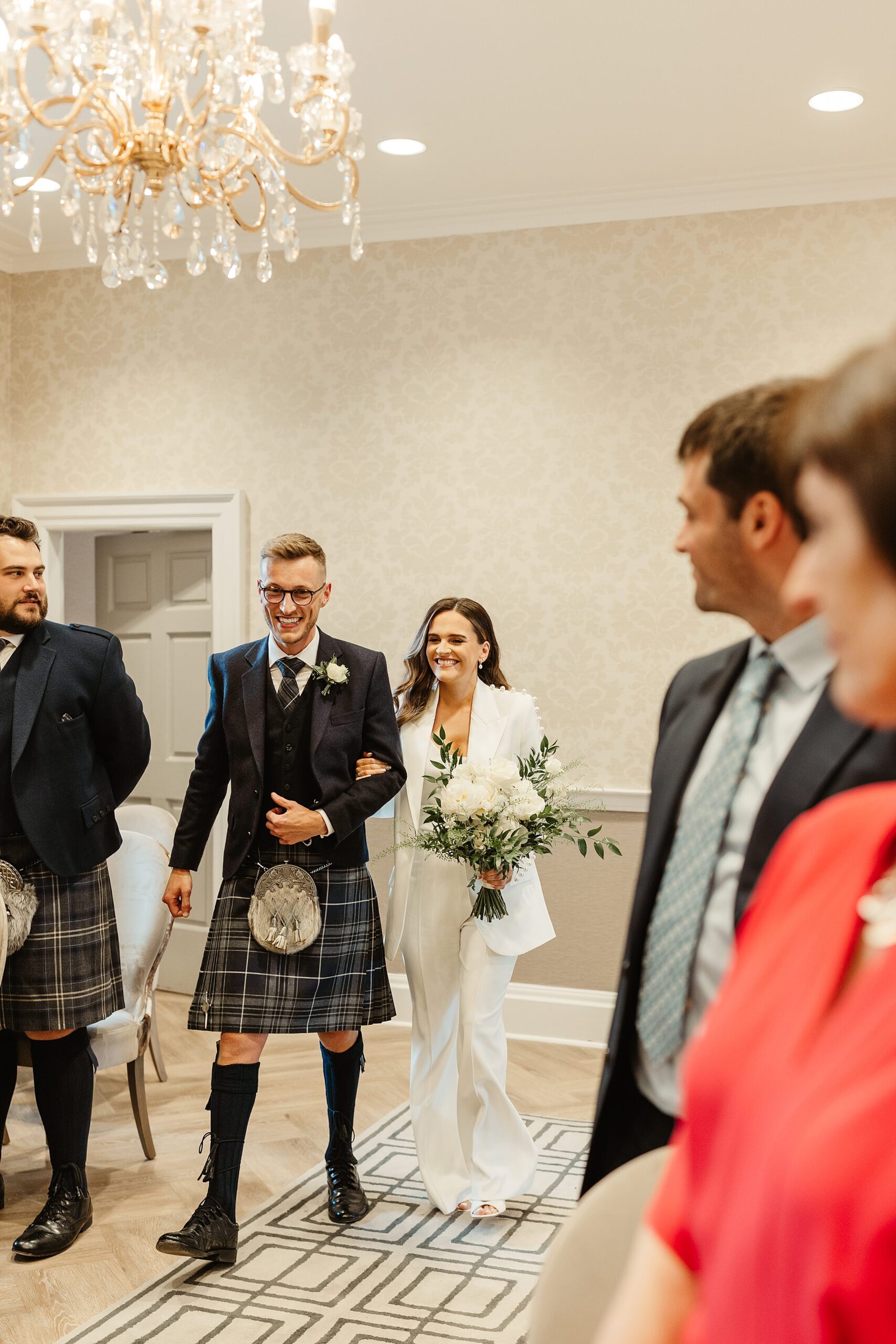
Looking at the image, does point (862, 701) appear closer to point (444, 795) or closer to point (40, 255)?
point (444, 795)

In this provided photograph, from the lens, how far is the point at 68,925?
10.8 feet

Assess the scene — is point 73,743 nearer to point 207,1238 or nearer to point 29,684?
point 29,684

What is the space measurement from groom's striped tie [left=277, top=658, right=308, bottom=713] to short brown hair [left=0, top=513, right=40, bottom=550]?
0.73 metres

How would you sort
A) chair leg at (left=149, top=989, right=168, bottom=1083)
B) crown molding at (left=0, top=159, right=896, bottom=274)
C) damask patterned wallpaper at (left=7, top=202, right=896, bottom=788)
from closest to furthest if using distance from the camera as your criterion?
chair leg at (left=149, top=989, right=168, bottom=1083) → crown molding at (left=0, top=159, right=896, bottom=274) → damask patterned wallpaper at (left=7, top=202, right=896, bottom=788)

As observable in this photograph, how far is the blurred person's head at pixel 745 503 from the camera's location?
1453 millimetres

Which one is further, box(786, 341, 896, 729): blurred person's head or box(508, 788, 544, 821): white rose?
box(508, 788, 544, 821): white rose

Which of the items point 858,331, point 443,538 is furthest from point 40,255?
point 858,331

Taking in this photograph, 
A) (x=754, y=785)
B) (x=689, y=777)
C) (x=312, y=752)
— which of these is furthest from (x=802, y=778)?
(x=312, y=752)

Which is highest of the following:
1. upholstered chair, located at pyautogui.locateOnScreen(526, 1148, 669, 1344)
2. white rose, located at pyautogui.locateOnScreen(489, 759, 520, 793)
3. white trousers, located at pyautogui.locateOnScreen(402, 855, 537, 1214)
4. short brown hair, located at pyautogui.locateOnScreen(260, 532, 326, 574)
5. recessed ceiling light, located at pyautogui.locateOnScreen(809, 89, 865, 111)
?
recessed ceiling light, located at pyautogui.locateOnScreen(809, 89, 865, 111)

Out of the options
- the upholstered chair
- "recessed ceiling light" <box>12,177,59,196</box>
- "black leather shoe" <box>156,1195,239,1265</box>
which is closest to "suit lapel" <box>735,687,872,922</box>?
the upholstered chair

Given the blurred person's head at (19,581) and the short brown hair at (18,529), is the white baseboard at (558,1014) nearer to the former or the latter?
the blurred person's head at (19,581)

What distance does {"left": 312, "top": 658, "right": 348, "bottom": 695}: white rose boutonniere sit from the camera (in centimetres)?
336

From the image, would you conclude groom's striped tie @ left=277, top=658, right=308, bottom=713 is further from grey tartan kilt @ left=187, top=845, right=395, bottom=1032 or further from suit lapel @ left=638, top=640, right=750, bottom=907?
suit lapel @ left=638, top=640, right=750, bottom=907

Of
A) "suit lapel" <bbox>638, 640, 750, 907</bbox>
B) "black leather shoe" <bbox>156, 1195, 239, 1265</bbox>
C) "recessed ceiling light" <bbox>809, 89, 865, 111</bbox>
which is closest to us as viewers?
"suit lapel" <bbox>638, 640, 750, 907</bbox>
